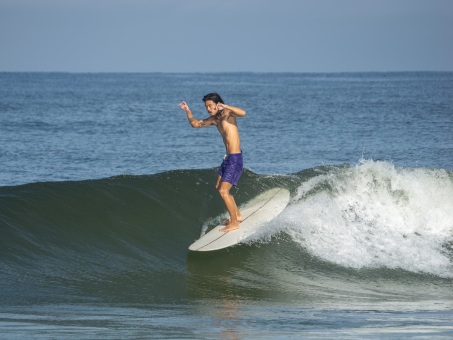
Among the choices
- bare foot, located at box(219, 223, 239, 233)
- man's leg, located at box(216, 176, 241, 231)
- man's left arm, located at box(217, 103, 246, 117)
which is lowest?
bare foot, located at box(219, 223, 239, 233)

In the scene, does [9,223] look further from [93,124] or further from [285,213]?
[93,124]

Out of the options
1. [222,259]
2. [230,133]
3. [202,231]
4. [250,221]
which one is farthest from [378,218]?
[230,133]

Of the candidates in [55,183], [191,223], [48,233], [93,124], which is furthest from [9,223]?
[93,124]

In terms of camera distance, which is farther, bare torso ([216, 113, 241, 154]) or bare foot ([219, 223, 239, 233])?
bare foot ([219, 223, 239, 233])

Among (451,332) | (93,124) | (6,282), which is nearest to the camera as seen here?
(451,332)

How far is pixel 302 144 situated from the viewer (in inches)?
1108

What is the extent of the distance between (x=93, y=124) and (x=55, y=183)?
939 inches

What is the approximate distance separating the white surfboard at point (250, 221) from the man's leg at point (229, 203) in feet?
0.28

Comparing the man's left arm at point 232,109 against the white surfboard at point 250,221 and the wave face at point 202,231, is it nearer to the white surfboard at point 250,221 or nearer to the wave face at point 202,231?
the white surfboard at point 250,221

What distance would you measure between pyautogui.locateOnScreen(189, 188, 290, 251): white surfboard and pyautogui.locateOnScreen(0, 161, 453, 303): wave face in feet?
0.60

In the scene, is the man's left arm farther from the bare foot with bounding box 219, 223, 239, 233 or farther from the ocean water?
the ocean water

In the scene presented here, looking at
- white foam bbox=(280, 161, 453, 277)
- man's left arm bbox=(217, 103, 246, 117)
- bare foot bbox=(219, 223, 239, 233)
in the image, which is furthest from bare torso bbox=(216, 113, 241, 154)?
white foam bbox=(280, 161, 453, 277)

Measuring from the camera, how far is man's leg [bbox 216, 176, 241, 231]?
1140cm

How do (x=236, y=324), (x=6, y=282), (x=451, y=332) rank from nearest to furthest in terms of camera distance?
(x=451, y=332) → (x=236, y=324) → (x=6, y=282)
